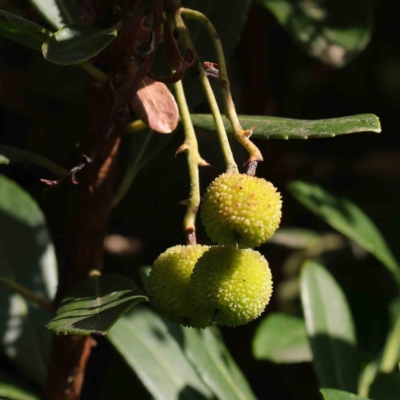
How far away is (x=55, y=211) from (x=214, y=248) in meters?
0.85

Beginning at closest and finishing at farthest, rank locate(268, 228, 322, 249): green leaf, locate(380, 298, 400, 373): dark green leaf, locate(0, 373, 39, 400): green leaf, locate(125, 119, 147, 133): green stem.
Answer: locate(125, 119, 147, 133): green stem, locate(0, 373, 39, 400): green leaf, locate(380, 298, 400, 373): dark green leaf, locate(268, 228, 322, 249): green leaf

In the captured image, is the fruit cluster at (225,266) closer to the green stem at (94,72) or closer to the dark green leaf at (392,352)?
the green stem at (94,72)

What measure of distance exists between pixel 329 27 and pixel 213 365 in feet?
2.76

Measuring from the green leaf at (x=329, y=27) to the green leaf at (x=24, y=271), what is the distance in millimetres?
718

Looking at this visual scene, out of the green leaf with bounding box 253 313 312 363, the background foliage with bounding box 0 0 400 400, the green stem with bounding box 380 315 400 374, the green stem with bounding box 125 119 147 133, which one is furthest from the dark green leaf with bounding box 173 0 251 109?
the green stem with bounding box 380 315 400 374

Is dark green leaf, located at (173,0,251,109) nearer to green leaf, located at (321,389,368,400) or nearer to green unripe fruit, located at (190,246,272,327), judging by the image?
green unripe fruit, located at (190,246,272,327)

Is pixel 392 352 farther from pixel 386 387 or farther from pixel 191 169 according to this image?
pixel 191 169

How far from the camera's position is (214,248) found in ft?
2.91

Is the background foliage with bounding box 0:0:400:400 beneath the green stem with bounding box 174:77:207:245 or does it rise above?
beneath

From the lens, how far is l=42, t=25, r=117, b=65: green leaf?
34.0 inches

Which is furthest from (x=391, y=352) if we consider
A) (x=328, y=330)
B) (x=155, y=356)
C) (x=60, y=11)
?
(x=60, y=11)

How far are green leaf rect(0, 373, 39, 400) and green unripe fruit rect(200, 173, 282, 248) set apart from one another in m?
0.56

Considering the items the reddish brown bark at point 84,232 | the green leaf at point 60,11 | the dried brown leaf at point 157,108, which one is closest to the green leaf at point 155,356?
the reddish brown bark at point 84,232

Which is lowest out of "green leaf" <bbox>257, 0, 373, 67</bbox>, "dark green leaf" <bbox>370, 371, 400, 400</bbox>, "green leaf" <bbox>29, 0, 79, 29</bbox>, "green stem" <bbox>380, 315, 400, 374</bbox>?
"green stem" <bbox>380, 315, 400, 374</bbox>
